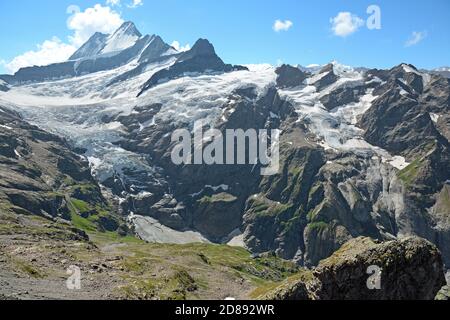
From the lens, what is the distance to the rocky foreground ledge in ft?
196

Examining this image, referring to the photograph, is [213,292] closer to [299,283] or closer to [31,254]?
[31,254]

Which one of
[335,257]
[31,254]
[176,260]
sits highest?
[335,257]

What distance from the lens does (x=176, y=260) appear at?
19888 centimetres

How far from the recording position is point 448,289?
3268 inches

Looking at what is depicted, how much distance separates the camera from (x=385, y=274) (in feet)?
196

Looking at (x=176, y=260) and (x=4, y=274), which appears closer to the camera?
(x=4, y=274)

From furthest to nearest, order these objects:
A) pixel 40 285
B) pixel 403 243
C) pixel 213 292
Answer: pixel 213 292 → pixel 40 285 → pixel 403 243

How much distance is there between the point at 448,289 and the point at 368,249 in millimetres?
30738

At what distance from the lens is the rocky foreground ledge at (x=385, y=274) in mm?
59656
